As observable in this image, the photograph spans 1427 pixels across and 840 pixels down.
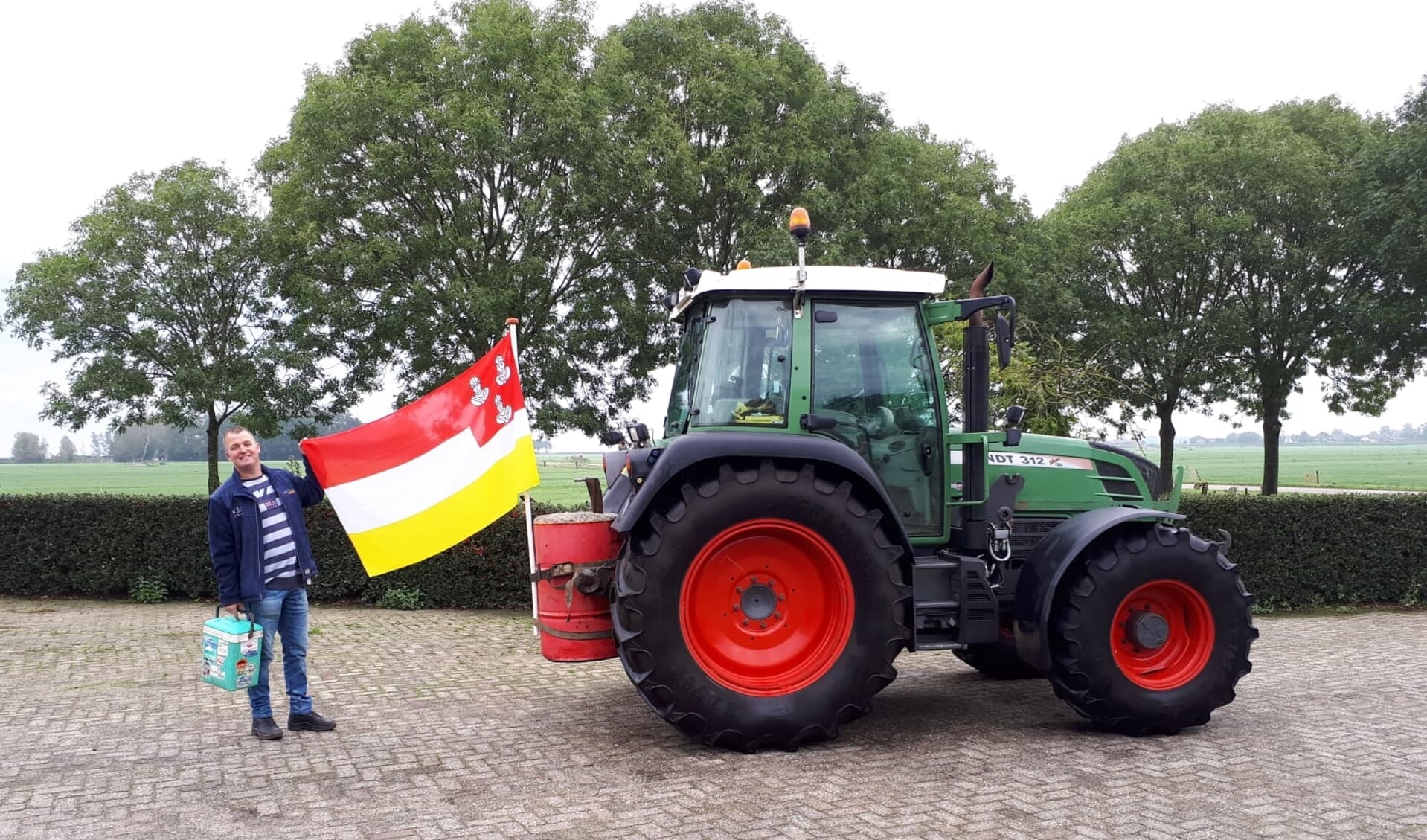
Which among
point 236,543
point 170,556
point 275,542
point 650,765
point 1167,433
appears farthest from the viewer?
point 1167,433

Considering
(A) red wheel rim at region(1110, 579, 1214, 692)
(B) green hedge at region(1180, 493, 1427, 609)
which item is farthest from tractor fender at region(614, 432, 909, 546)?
(B) green hedge at region(1180, 493, 1427, 609)

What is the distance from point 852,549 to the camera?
558 centimetres

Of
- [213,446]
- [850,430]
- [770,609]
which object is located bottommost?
[770,609]

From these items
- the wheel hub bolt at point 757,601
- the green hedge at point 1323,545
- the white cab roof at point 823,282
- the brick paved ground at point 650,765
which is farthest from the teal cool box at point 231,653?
the green hedge at point 1323,545

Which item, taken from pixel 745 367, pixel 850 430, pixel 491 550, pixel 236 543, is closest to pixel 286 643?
pixel 236 543

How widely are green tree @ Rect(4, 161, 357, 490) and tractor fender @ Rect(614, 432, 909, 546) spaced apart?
15423 millimetres

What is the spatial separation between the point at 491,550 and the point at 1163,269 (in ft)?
59.5

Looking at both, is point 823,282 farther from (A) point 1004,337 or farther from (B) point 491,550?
(B) point 491,550

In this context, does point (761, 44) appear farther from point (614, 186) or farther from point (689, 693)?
point (689, 693)

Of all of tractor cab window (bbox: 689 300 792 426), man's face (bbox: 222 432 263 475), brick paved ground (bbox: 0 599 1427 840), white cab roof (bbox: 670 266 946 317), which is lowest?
brick paved ground (bbox: 0 599 1427 840)

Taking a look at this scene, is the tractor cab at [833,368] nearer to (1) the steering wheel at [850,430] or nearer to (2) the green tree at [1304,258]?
(1) the steering wheel at [850,430]

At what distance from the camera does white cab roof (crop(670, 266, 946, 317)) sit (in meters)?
5.90

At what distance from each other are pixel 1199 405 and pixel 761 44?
13809 millimetres

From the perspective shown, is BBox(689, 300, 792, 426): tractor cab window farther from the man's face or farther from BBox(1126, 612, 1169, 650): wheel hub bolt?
the man's face
